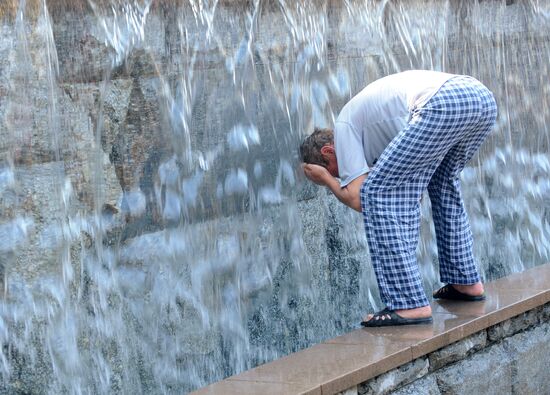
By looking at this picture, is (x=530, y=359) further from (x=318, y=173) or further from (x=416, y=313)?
(x=318, y=173)

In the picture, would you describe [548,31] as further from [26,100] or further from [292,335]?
[26,100]

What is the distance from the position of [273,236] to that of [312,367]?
1747 mm

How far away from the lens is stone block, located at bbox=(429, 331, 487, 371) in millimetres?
4934

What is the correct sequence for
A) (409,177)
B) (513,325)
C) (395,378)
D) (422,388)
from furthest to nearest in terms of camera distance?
1. (513,325)
2. (409,177)
3. (422,388)
4. (395,378)

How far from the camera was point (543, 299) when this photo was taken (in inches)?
226

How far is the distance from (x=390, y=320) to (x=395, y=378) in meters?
0.60

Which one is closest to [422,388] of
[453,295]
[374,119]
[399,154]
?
[399,154]

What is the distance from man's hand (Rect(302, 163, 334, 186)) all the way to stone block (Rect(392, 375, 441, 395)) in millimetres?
1055

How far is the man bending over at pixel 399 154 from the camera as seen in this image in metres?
5.13

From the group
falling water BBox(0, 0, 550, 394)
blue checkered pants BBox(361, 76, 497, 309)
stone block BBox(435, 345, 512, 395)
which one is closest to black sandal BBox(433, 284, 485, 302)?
stone block BBox(435, 345, 512, 395)

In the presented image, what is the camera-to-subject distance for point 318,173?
555 centimetres

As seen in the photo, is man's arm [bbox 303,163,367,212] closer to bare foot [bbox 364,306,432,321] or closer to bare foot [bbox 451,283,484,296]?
bare foot [bbox 364,306,432,321]

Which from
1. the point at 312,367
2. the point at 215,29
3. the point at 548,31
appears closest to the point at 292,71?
the point at 215,29

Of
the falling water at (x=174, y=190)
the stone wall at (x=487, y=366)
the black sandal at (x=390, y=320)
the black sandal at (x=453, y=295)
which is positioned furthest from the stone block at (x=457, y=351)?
the falling water at (x=174, y=190)
